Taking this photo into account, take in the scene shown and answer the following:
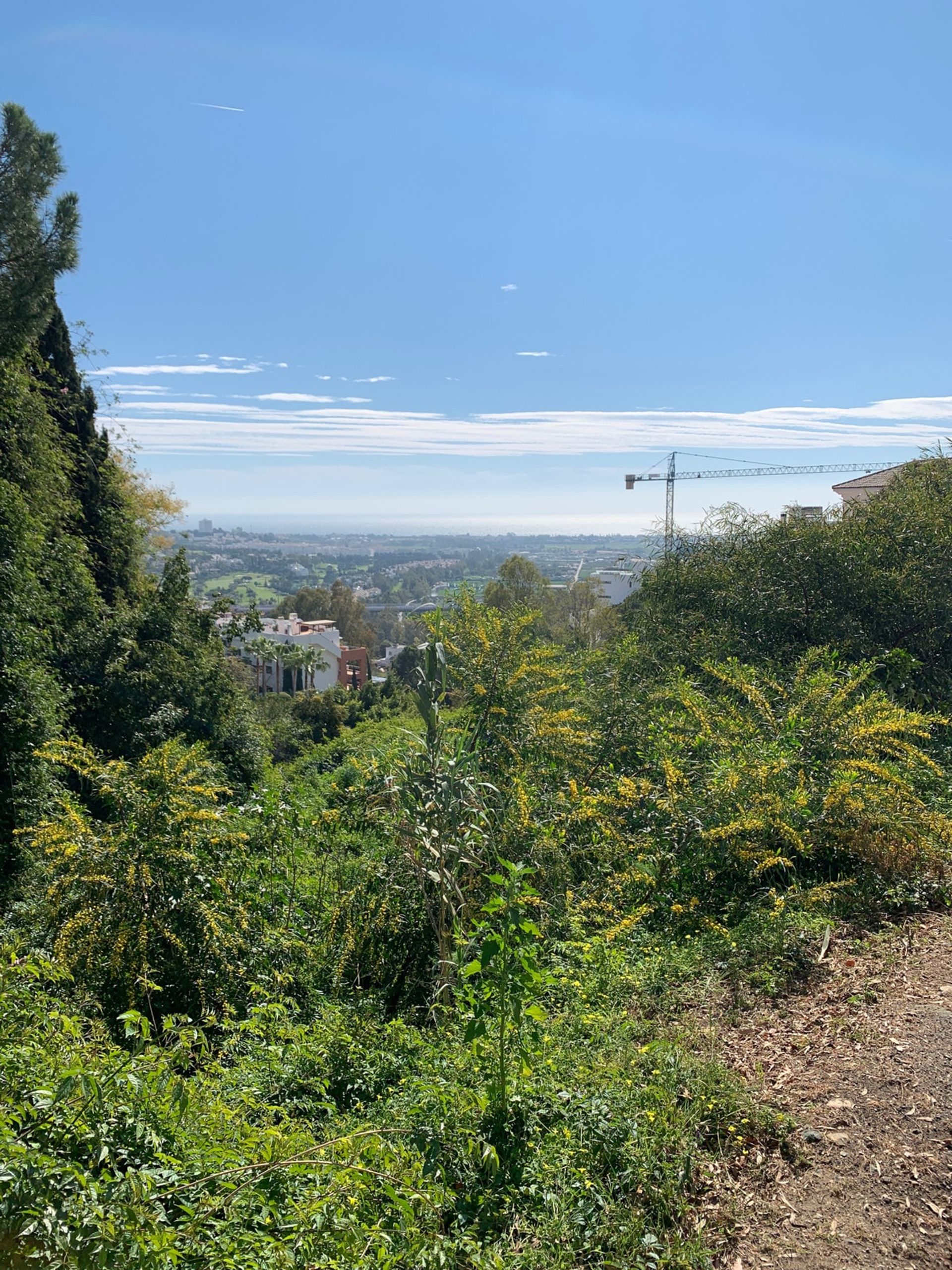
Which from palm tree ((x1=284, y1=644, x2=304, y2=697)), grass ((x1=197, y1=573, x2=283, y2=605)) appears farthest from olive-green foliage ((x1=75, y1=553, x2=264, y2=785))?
grass ((x1=197, y1=573, x2=283, y2=605))

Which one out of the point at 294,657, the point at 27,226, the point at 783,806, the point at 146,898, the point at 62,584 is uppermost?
the point at 27,226

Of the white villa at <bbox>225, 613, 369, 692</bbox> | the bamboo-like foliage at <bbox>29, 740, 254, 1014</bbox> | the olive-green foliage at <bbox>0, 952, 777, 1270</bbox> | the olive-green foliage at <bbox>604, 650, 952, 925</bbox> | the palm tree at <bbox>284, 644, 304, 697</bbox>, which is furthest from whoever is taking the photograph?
the white villa at <bbox>225, 613, 369, 692</bbox>

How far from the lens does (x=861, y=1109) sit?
2953mm

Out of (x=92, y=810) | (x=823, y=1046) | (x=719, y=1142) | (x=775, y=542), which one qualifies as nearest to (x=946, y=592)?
(x=775, y=542)

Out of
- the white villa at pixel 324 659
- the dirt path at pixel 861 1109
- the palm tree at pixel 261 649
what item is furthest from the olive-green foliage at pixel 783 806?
the white villa at pixel 324 659

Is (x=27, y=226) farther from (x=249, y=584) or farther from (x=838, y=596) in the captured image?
(x=249, y=584)

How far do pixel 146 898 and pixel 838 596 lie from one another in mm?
7414

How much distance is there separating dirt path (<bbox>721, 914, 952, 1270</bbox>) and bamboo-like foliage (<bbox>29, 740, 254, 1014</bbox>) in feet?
9.29

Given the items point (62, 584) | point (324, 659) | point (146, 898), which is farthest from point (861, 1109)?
point (324, 659)

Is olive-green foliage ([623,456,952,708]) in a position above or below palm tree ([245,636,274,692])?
above

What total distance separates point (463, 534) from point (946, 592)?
165295 mm

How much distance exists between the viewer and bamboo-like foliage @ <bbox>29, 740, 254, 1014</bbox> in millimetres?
4289

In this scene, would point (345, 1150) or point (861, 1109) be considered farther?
point (861, 1109)

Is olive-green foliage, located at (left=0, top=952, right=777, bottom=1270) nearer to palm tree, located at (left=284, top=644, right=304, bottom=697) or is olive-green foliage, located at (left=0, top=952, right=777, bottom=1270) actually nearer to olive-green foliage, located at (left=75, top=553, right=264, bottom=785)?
olive-green foliage, located at (left=75, top=553, right=264, bottom=785)
